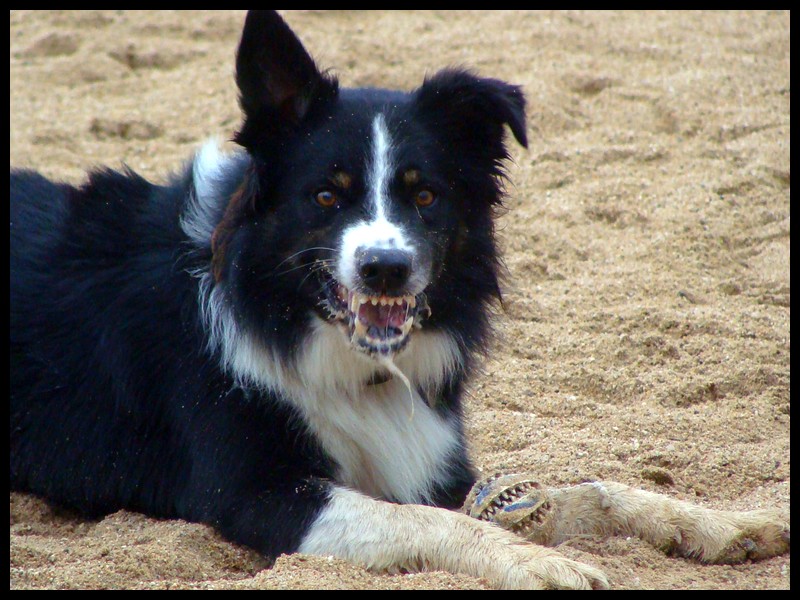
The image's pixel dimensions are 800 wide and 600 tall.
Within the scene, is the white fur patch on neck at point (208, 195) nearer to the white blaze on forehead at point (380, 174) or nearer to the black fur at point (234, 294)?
the black fur at point (234, 294)

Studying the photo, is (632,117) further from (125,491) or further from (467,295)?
(125,491)

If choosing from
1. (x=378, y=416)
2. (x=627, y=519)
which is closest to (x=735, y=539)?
(x=627, y=519)

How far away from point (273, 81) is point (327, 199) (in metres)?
0.54

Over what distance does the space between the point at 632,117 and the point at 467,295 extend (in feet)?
13.7

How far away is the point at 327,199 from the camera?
13.6 feet

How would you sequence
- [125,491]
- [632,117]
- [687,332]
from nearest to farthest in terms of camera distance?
1. [125,491]
2. [687,332]
3. [632,117]

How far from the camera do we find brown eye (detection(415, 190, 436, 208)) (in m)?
4.20

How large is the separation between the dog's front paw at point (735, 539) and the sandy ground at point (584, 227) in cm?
6

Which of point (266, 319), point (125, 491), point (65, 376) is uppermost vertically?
point (266, 319)

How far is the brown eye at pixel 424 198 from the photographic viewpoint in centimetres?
420

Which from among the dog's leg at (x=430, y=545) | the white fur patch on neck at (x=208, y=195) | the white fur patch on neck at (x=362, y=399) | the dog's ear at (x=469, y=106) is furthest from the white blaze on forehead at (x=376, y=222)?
the dog's leg at (x=430, y=545)

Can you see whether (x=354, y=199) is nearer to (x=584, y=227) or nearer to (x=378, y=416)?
(x=378, y=416)

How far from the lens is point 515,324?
6.15 metres
